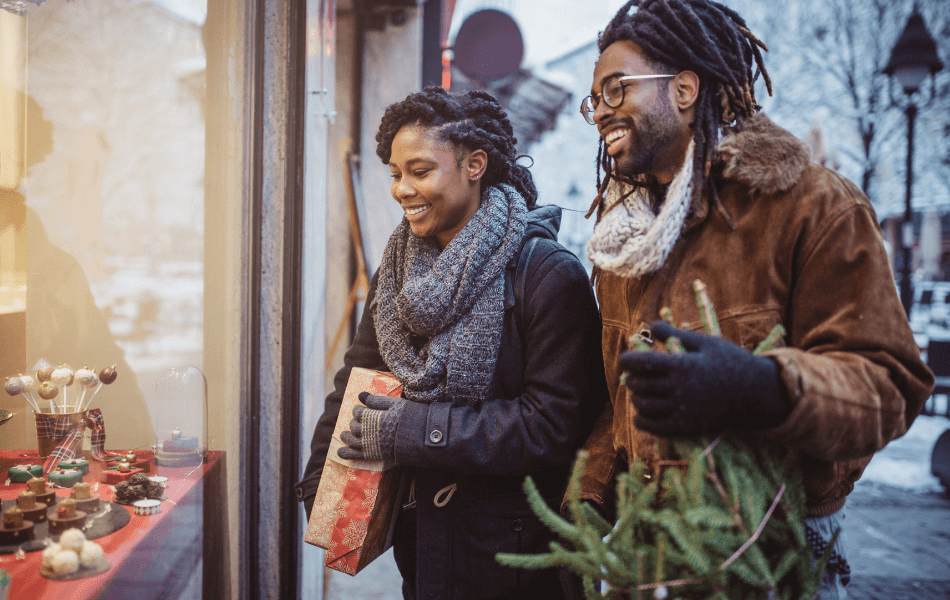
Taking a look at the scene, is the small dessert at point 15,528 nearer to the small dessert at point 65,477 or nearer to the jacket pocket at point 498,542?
the small dessert at point 65,477

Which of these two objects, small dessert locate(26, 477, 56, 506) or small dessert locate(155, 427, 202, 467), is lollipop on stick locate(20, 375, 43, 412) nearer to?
small dessert locate(26, 477, 56, 506)

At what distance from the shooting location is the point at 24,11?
1504 mm

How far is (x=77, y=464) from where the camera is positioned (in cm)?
174

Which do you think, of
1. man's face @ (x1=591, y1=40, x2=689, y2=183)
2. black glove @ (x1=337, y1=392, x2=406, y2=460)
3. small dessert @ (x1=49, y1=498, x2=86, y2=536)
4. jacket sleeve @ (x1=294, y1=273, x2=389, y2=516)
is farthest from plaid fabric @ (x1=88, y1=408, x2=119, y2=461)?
man's face @ (x1=591, y1=40, x2=689, y2=183)

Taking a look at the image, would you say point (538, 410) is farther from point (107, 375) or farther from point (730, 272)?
point (107, 375)

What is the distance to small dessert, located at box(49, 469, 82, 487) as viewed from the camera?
1.61 m

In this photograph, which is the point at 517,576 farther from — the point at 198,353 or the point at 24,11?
the point at 24,11

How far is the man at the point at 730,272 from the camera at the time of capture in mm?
1108

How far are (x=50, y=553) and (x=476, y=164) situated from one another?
158cm

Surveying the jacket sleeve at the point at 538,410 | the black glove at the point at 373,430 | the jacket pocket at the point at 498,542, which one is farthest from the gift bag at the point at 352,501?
the jacket pocket at the point at 498,542

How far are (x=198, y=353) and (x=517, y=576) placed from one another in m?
1.52

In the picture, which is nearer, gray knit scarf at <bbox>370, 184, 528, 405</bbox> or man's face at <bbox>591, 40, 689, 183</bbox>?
man's face at <bbox>591, 40, 689, 183</bbox>

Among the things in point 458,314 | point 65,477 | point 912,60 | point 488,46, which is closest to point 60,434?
point 65,477

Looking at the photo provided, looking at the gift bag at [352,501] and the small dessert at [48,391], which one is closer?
the small dessert at [48,391]
